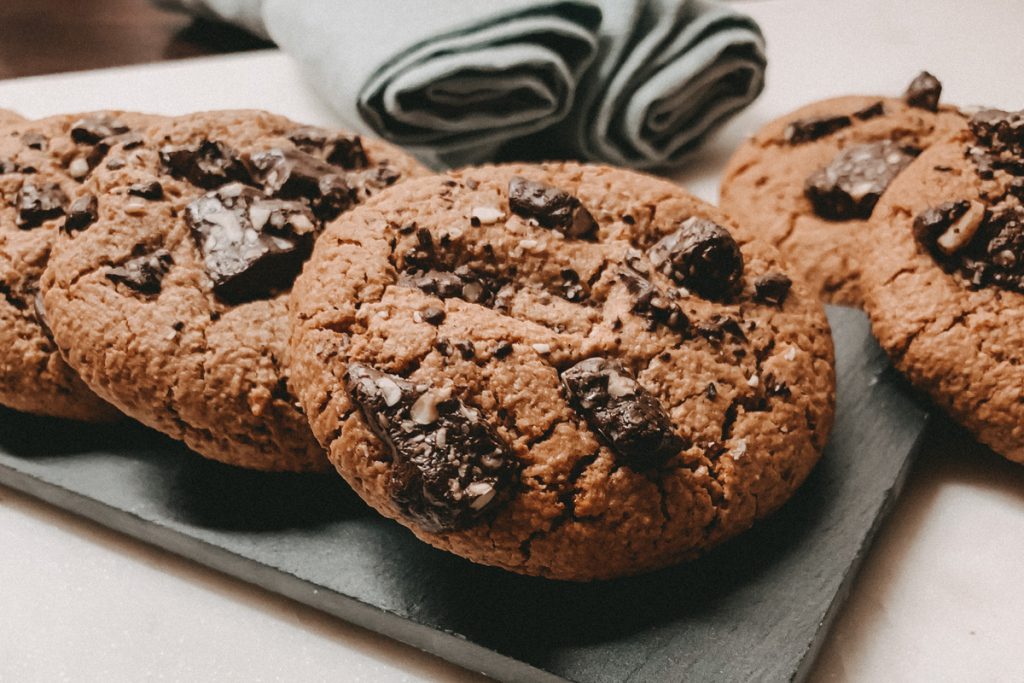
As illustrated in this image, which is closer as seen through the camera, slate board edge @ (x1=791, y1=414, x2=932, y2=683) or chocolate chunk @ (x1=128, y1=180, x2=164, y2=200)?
slate board edge @ (x1=791, y1=414, x2=932, y2=683)

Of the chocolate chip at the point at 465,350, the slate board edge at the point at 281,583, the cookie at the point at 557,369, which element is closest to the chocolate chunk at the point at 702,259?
the cookie at the point at 557,369

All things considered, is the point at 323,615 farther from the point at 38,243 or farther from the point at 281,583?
the point at 38,243

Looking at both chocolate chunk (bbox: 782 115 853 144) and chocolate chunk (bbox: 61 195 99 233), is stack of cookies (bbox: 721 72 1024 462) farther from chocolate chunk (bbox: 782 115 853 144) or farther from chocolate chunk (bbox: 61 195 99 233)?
chocolate chunk (bbox: 61 195 99 233)

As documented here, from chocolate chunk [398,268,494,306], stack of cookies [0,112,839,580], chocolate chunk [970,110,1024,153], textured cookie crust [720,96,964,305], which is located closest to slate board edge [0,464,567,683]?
stack of cookies [0,112,839,580]

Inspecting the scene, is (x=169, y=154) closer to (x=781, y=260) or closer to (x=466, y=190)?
(x=466, y=190)

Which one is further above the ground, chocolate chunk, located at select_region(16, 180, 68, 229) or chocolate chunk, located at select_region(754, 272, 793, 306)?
chocolate chunk, located at select_region(754, 272, 793, 306)

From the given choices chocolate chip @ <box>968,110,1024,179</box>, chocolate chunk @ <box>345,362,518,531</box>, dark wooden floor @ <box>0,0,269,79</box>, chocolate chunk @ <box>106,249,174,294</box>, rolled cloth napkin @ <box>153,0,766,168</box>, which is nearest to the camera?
chocolate chunk @ <box>345,362,518,531</box>

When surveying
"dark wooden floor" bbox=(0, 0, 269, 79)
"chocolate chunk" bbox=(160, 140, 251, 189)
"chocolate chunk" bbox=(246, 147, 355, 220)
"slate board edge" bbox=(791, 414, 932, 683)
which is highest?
"chocolate chunk" bbox=(246, 147, 355, 220)
